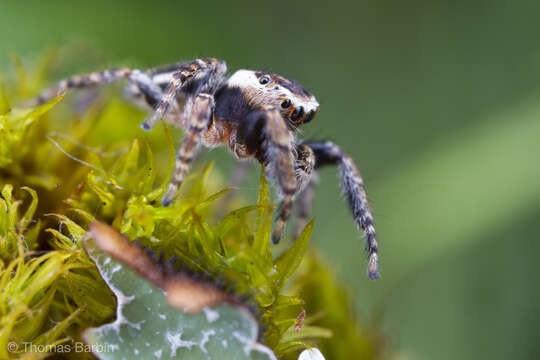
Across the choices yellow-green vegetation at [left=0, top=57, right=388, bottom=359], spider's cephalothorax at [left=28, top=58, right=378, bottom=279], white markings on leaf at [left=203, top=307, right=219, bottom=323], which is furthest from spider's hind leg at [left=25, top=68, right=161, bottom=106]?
white markings on leaf at [left=203, top=307, right=219, bottom=323]

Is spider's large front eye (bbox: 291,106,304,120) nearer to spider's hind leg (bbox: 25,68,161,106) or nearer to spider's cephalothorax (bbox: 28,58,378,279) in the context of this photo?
spider's cephalothorax (bbox: 28,58,378,279)

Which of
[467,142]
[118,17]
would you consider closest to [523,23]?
[467,142]

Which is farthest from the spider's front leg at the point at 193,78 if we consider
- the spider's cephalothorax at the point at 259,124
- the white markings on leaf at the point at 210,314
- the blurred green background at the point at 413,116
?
the white markings on leaf at the point at 210,314

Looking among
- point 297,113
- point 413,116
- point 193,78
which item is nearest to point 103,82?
point 193,78

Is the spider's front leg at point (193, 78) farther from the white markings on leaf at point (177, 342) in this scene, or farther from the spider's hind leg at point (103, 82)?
the white markings on leaf at point (177, 342)

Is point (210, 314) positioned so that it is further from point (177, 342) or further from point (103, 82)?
point (103, 82)

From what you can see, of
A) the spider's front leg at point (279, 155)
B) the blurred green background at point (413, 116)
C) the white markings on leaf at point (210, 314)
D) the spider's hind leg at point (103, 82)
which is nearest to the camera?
the white markings on leaf at point (210, 314)
